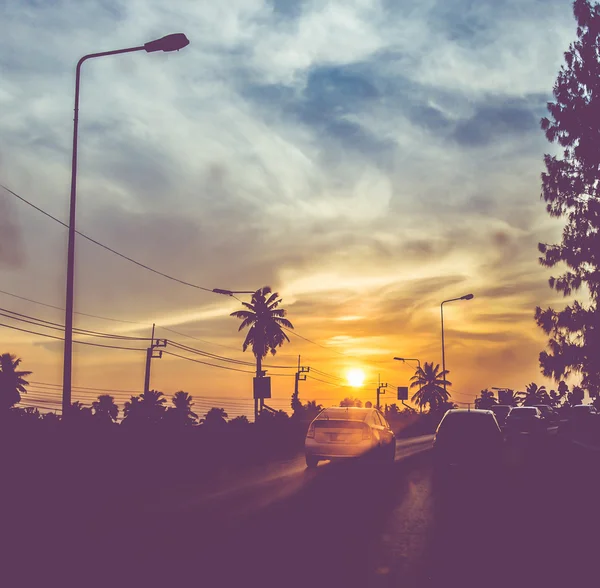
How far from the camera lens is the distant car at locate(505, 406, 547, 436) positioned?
36406 millimetres

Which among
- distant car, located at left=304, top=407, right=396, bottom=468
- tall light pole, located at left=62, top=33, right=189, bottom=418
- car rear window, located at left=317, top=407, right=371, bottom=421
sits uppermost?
tall light pole, located at left=62, top=33, right=189, bottom=418

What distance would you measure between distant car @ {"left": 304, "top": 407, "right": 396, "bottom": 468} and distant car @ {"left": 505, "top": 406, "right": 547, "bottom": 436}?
61.0ft

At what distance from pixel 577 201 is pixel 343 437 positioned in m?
19.0

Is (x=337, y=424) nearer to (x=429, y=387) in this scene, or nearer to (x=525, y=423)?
(x=525, y=423)

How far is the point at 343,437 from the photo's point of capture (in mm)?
19438

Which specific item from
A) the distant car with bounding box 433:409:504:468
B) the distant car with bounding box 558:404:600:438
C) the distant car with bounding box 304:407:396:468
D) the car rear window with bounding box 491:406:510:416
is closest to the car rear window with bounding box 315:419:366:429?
the distant car with bounding box 304:407:396:468

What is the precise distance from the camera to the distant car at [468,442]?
17.8m

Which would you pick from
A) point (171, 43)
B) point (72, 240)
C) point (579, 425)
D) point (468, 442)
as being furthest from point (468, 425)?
point (579, 425)

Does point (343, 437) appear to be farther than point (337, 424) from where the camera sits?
No

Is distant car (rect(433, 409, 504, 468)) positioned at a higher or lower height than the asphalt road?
higher

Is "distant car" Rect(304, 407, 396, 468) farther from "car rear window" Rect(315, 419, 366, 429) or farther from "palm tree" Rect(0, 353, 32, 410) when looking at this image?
"palm tree" Rect(0, 353, 32, 410)

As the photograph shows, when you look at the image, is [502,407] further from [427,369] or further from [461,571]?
[427,369]

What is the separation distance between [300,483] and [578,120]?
77.4ft

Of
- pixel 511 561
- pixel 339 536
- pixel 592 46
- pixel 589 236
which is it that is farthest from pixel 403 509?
pixel 592 46
